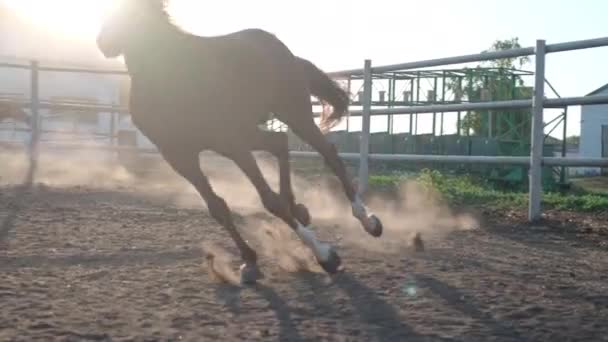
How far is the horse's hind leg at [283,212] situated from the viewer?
4215 mm

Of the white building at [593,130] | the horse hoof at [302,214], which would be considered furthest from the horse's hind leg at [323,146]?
the white building at [593,130]

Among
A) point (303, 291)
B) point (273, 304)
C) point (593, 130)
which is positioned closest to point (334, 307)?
point (273, 304)

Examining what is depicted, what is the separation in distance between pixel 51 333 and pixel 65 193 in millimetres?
6873

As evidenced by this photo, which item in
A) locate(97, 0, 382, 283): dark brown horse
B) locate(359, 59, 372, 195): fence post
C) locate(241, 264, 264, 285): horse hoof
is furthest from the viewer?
locate(359, 59, 372, 195): fence post

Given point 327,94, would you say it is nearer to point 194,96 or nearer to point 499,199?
point 194,96

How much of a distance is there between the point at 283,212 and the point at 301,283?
1.89ft

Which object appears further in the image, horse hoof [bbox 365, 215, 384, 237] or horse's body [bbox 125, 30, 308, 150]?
horse hoof [bbox 365, 215, 384, 237]

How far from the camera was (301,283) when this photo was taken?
4043 millimetres

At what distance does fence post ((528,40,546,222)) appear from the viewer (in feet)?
23.0

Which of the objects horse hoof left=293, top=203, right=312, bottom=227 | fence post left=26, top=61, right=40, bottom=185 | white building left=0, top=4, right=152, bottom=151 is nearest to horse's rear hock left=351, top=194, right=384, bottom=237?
horse hoof left=293, top=203, right=312, bottom=227

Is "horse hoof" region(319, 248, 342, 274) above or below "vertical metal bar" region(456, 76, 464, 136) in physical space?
below

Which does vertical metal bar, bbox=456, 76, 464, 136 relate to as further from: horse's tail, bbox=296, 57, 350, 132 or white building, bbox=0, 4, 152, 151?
horse's tail, bbox=296, 57, 350, 132

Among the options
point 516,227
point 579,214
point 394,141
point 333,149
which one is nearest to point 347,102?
point 333,149

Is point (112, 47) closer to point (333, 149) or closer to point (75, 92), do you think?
point (333, 149)
